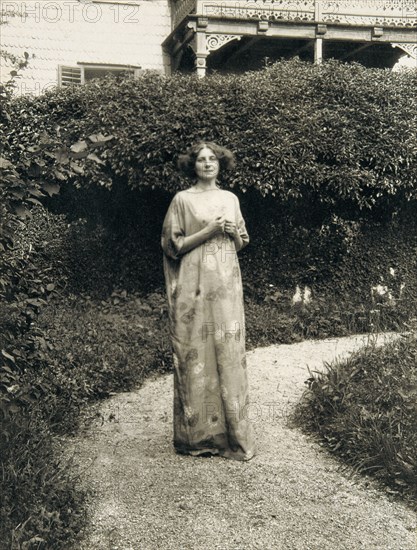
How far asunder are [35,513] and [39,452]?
0.72m

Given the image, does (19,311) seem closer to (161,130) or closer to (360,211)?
(161,130)

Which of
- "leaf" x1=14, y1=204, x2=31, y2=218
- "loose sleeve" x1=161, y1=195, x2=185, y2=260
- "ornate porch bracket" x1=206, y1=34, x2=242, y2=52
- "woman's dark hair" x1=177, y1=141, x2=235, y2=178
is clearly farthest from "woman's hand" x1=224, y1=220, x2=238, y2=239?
"ornate porch bracket" x1=206, y1=34, x2=242, y2=52

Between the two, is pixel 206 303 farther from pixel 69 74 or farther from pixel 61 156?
pixel 69 74

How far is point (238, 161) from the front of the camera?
32.3ft

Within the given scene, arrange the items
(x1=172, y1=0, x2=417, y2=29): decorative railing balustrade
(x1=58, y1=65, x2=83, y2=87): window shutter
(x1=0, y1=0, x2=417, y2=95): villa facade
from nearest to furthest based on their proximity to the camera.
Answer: (x1=172, y1=0, x2=417, y2=29): decorative railing balustrade < (x1=0, y1=0, x2=417, y2=95): villa facade < (x1=58, y1=65, x2=83, y2=87): window shutter

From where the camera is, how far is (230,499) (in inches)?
188

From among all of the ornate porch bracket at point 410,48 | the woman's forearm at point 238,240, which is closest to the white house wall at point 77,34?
the ornate porch bracket at point 410,48

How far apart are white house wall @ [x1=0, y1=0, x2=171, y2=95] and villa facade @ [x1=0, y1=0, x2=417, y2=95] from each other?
2 cm

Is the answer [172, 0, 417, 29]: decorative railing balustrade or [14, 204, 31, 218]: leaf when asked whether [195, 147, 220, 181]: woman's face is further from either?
[172, 0, 417, 29]: decorative railing balustrade

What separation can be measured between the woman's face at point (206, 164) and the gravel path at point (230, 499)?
6.64 ft

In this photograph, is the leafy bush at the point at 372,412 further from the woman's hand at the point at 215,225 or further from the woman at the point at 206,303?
the woman's hand at the point at 215,225

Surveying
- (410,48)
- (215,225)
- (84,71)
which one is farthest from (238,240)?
(410,48)

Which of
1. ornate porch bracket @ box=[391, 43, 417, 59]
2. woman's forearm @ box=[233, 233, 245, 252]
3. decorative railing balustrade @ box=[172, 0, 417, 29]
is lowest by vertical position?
woman's forearm @ box=[233, 233, 245, 252]

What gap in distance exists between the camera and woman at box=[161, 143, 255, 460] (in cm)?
517
